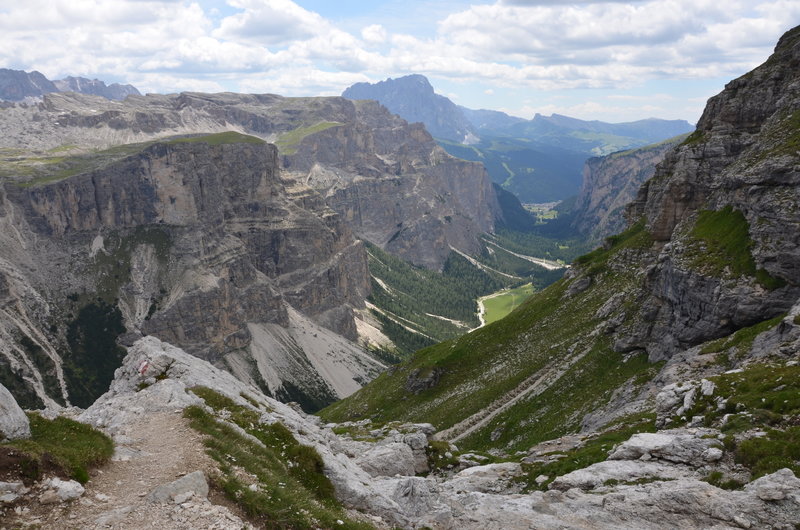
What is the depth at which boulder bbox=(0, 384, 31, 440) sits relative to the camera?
22.5 meters

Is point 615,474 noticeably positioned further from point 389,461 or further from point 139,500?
point 139,500

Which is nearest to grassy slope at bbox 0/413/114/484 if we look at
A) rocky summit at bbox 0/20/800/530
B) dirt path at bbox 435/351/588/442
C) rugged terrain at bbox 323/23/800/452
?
rocky summit at bbox 0/20/800/530

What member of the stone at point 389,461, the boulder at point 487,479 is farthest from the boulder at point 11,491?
the stone at point 389,461

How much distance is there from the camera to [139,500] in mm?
21766

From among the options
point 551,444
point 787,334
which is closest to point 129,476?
point 551,444

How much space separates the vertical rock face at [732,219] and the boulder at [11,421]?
63.2 m

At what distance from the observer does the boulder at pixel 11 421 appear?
2255cm

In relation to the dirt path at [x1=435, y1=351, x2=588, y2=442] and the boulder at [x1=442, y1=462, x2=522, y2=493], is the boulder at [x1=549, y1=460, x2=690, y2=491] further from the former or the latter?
the dirt path at [x1=435, y1=351, x2=588, y2=442]

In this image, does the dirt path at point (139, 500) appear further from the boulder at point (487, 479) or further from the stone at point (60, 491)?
the boulder at point (487, 479)

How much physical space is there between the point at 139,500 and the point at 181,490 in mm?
1695

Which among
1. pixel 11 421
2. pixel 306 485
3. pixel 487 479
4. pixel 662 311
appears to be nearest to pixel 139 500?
pixel 11 421

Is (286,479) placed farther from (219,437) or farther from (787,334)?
(787,334)

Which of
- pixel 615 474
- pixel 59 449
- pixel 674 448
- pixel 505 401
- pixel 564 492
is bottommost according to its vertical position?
pixel 505 401

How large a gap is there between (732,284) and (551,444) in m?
29.3
